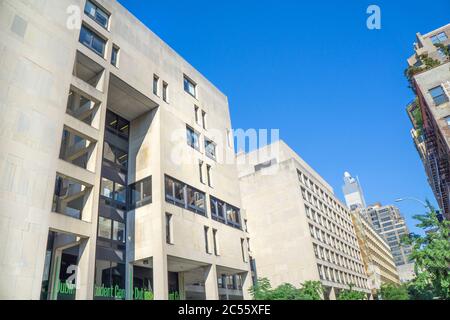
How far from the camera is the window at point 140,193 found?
95.9 ft

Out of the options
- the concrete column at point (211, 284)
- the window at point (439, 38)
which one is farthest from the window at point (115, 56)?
the window at point (439, 38)

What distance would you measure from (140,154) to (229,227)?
1228cm

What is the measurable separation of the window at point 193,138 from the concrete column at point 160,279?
43.5 ft

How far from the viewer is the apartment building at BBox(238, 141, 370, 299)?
59125 mm

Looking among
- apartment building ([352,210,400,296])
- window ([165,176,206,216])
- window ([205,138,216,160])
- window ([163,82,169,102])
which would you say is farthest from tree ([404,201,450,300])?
apartment building ([352,210,400,296])

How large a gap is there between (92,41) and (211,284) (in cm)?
2381

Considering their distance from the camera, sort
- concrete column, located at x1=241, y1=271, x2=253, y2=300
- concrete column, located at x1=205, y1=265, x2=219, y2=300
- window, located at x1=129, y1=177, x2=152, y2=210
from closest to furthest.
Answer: window, located at x1=129, y1=177, x2=152, y2=210 < concrete column, located at x1=205, y1=265, x2=219, y2=300 < concrete column, located at x1=241, y1=271, x2=253, y2=300

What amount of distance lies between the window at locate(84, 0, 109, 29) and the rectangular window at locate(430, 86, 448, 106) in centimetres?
3304

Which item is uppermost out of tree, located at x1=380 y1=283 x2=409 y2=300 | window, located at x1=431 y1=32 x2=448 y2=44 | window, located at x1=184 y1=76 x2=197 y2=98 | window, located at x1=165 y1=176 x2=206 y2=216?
window, located at x1=431 y1=32 x2=448 y2=44

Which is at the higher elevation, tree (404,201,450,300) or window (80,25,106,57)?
window (80,25,106,57)

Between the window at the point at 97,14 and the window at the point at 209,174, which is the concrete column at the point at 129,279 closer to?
the window at the point at 209,174

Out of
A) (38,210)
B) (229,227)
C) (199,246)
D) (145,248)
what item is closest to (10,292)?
(38,210)

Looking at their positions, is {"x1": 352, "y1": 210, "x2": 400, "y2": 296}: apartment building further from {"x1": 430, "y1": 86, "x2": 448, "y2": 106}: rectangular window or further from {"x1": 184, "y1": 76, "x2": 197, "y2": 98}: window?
{"x1": 184, "y1": 76, "x2": 197, "y2": 98}: window

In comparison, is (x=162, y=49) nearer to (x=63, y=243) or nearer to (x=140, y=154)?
(x=140, y=154)
